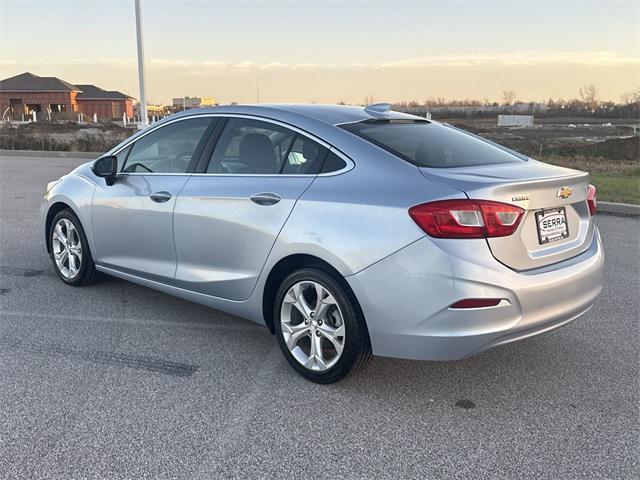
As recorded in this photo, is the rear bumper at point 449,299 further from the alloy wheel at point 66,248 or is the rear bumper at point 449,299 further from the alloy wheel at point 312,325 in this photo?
the alloy wheel at point 66,248

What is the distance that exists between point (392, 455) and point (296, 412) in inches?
24.8

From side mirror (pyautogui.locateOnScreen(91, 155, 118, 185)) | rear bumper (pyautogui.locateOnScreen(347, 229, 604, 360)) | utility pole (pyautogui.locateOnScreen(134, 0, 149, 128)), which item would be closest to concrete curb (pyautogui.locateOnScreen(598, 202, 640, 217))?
rear bumper (pyautogui.locateOnScreen(347, 229, 604, 360))

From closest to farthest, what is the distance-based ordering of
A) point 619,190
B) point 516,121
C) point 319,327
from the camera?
point 319,327 → point 619,190 → point 516,121

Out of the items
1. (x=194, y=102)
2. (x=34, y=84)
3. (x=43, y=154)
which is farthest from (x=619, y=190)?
(x=34, y=84)

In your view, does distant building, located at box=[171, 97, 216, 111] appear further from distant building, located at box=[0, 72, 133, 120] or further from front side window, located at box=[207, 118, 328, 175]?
distant building, located at box=[0, 72, 133, 120]

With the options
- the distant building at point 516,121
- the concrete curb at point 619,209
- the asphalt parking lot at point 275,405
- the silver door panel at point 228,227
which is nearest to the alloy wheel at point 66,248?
the asphalt parking lot at point 275,405

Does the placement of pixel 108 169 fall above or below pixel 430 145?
below

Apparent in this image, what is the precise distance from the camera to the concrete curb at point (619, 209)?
9.48 meters

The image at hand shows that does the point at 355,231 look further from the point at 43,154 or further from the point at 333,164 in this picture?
the point at 43,154

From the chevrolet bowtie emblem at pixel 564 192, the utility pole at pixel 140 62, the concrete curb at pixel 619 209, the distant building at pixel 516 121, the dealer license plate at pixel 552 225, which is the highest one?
the utility pole at pixel 140 62

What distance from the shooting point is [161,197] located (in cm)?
439

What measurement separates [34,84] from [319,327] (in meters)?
78.2

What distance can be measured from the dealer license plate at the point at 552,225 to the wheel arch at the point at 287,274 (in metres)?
1.06

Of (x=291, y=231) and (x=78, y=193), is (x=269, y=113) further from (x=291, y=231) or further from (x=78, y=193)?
(x=78, y=193)
